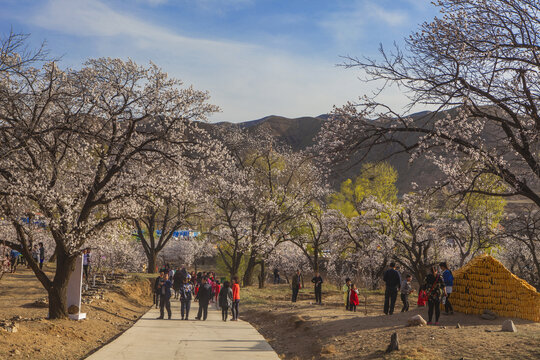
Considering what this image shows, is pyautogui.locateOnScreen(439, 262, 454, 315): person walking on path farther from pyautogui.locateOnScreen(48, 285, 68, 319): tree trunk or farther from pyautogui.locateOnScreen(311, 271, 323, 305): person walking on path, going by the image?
pyautogui.locateOnScreen(48, 285, 68, 319): tree trunk

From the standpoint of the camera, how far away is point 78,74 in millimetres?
15938

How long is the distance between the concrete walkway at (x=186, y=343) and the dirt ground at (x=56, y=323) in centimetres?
63

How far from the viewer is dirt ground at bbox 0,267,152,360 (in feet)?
34.5

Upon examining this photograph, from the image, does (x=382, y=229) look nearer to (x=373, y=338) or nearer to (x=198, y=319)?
(x=198, y=319)

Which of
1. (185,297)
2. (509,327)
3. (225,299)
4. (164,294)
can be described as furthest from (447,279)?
(164,294)

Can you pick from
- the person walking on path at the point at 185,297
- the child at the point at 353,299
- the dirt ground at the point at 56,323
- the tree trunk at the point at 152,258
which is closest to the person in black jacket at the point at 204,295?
the person walking on path at the point at 185,297

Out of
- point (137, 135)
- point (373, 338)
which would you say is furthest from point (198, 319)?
point (373, 338)

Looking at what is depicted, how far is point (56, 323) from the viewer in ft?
44.0

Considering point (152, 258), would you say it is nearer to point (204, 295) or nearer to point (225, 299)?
point (204, 295)

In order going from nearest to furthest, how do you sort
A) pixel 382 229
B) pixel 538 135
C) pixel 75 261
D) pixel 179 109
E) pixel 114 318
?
pixel 538 135 < pixel 75 261 < pixel 179 109 < pixel 114 318 < pixel 382 229

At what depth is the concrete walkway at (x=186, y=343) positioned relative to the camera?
1107 cm

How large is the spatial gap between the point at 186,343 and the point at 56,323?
3.47 meters

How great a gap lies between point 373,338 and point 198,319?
911 cm

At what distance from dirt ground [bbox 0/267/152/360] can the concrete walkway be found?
635mm
